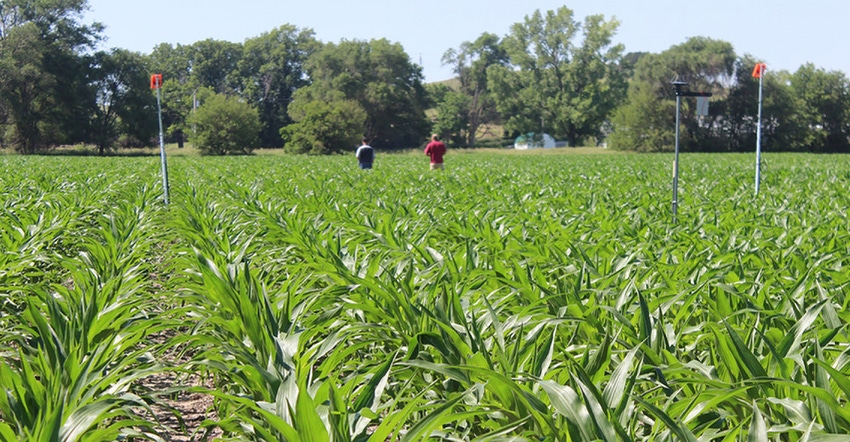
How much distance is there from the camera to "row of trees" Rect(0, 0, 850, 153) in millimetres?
62062

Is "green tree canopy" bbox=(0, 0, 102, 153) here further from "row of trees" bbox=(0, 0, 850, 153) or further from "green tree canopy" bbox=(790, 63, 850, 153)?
"green tree canopy" bbox=(790, 63, 850, 153)

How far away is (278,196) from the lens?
12.5m

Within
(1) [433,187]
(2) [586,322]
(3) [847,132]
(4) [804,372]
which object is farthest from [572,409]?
(3) [847,132]

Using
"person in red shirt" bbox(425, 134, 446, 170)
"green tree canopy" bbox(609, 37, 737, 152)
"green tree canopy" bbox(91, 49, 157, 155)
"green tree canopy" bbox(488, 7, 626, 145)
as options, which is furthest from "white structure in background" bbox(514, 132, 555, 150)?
"person in red shirt" bbox(425, 134, 446, 170)

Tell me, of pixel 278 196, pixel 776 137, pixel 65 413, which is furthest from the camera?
pixel 776 137

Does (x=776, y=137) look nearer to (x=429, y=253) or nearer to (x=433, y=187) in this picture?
(x=433, y=187)

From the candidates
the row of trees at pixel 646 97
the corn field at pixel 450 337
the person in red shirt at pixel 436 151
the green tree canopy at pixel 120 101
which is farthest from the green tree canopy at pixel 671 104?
the corn field at pixel 450 337

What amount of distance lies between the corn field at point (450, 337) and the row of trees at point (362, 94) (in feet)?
179

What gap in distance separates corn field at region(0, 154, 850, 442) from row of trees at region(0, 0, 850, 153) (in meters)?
54.7

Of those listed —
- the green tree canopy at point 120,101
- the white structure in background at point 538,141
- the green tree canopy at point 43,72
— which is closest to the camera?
the green tree canopy at point 43,72

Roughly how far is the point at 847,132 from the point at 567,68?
27282mm

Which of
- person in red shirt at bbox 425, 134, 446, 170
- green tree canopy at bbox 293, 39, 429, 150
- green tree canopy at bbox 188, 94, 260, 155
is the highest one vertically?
green tree canopy at bbox 293, 39, 429, 150

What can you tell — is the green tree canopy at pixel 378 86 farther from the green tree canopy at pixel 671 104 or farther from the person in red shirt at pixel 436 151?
the person in red shirt at pixel 436 151

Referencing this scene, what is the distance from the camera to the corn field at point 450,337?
8.96ft
